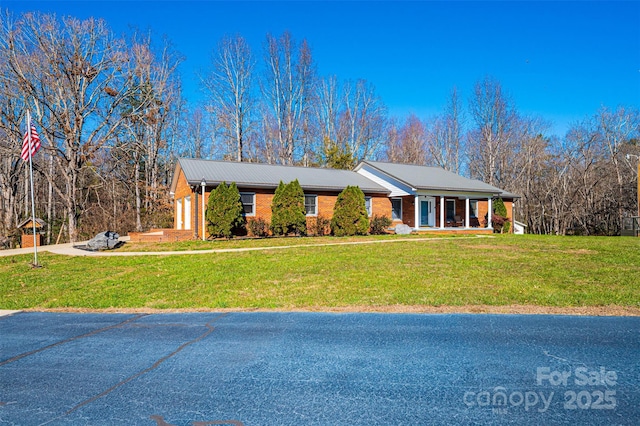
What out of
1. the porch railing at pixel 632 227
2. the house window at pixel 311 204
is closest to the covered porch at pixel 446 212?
the house window at pixel 311 204

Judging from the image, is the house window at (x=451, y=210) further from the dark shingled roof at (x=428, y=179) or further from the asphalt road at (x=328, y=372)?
the asphalt road at (x=328, y=372)

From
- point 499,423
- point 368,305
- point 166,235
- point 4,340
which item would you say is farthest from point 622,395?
point 166,235

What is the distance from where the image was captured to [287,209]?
801 inches

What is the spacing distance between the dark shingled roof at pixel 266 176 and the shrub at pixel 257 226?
5.83 ft

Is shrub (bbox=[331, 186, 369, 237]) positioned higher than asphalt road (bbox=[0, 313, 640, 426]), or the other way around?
shrub (bbox=[331, 186, 369, 237])

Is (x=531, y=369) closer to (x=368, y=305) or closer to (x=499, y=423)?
(x=499, y=423)

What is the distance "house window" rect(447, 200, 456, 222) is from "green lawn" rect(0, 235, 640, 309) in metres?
13.3

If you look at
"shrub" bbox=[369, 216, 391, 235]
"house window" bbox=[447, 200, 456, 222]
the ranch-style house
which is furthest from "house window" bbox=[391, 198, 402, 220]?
"house window" bbox=[447, 200, 456, 222]

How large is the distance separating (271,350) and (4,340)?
11.9 ft

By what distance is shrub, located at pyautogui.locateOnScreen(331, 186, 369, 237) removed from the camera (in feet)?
69.6

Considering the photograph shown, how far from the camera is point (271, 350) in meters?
4.86

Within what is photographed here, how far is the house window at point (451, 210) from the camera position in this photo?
2806cm

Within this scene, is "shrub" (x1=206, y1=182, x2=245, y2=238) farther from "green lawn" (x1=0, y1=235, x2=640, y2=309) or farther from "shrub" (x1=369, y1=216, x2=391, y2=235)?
"shrub" (x1=369, y1=216, x2=391, y2=235)

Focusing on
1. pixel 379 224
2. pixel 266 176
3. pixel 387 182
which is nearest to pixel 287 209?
pixel 266 176
